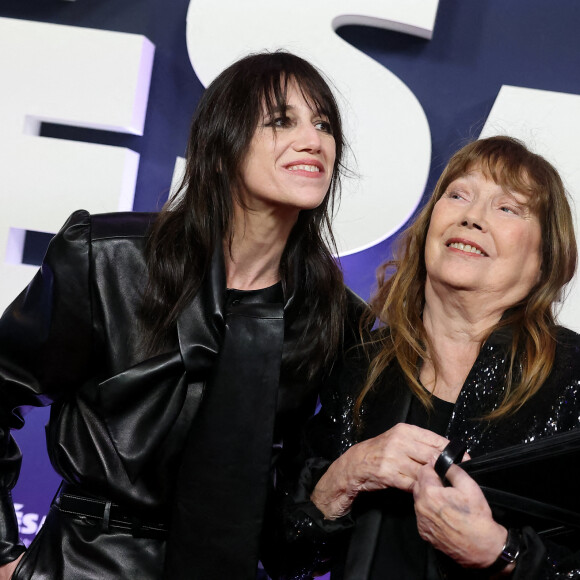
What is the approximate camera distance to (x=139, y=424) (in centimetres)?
190

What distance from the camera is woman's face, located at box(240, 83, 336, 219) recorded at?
6.75 ft

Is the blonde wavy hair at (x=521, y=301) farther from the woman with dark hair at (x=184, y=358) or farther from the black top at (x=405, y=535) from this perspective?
the woman with dark hair at (x=184, y=358)

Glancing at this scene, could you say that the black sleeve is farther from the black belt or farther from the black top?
the black belt

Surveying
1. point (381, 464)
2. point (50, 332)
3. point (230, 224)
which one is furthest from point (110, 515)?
point (230, 224)

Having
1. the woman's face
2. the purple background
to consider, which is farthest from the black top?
the purple background

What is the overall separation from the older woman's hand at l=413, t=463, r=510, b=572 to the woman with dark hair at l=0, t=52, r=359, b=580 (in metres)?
0.43

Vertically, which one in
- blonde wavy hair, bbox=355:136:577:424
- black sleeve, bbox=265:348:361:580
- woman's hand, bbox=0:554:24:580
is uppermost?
blonde wavy hair, bbox=355:136:577:424

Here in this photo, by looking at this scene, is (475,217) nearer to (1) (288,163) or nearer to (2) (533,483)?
(1) (288,163)

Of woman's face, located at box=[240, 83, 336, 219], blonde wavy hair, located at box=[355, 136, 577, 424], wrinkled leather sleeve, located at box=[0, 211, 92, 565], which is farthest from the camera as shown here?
woman's face, located at box=[240, 83, 336, 219]

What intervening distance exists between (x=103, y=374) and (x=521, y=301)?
99cm

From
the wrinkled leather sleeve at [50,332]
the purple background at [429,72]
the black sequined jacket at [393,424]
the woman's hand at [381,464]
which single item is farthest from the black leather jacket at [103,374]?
the purple background at [429,72]

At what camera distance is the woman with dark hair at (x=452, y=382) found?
171 centimetres

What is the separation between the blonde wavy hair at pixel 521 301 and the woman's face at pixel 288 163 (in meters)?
0.29

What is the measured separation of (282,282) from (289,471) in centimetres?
47
